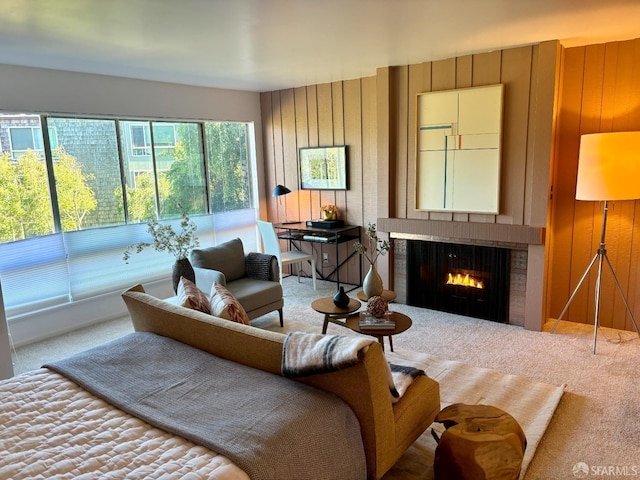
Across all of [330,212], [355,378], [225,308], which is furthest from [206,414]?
[330,212]

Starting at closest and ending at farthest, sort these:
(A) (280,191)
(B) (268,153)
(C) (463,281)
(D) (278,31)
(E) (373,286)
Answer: (D) (278,31)
(E) (373,286)
(C) (463,281)
(A) (280,191)
(B) (268,153)

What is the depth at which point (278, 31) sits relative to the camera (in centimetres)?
314

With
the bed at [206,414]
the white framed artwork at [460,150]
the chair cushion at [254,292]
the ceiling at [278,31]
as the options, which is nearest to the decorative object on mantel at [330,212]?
the white framed artwork at [460,150]

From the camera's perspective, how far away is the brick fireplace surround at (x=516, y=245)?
4.07 metres

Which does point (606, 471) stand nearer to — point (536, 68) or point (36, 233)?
point (536, 68)

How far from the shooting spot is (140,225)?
5078 mm

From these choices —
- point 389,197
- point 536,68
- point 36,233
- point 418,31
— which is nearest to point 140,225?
point 36,233

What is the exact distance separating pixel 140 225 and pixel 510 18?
4.09m

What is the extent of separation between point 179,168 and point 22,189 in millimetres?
1735

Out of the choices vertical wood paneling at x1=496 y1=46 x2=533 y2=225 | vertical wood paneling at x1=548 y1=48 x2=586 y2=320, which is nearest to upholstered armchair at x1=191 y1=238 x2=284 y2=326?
vertical wood paneling at x1=496 y1=46 x2=533 y2=225

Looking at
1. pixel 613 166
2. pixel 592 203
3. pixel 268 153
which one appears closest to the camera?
Result: pixel 613 166

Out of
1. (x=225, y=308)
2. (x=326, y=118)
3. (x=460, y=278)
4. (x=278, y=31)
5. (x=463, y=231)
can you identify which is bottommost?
(x=460, y=278)

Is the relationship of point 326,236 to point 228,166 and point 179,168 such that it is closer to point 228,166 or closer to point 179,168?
point 228,166

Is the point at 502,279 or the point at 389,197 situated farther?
the point at 389,197
